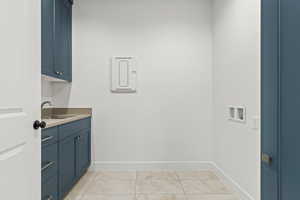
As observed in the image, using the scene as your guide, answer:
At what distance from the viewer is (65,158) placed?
8.50 feet

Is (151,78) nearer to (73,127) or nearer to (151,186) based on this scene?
(73,127)

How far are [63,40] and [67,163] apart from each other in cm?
164

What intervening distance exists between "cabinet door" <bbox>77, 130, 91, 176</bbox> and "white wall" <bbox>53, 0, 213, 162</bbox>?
175mm

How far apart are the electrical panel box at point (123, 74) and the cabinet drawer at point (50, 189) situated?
1.77m

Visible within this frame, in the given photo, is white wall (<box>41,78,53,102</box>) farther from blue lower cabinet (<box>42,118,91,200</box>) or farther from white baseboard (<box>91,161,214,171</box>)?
white baseboard (<box>91,161,214,171</box>)

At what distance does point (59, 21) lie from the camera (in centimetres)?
308

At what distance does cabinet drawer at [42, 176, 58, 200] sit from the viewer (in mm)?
1991

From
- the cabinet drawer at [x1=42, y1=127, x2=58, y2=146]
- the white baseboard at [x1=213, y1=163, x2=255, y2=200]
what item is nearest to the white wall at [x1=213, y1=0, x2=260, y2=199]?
the white baseboard at [x1=213, y1=163, x2=255, y2=200]

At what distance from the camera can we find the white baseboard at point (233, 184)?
253 cm
